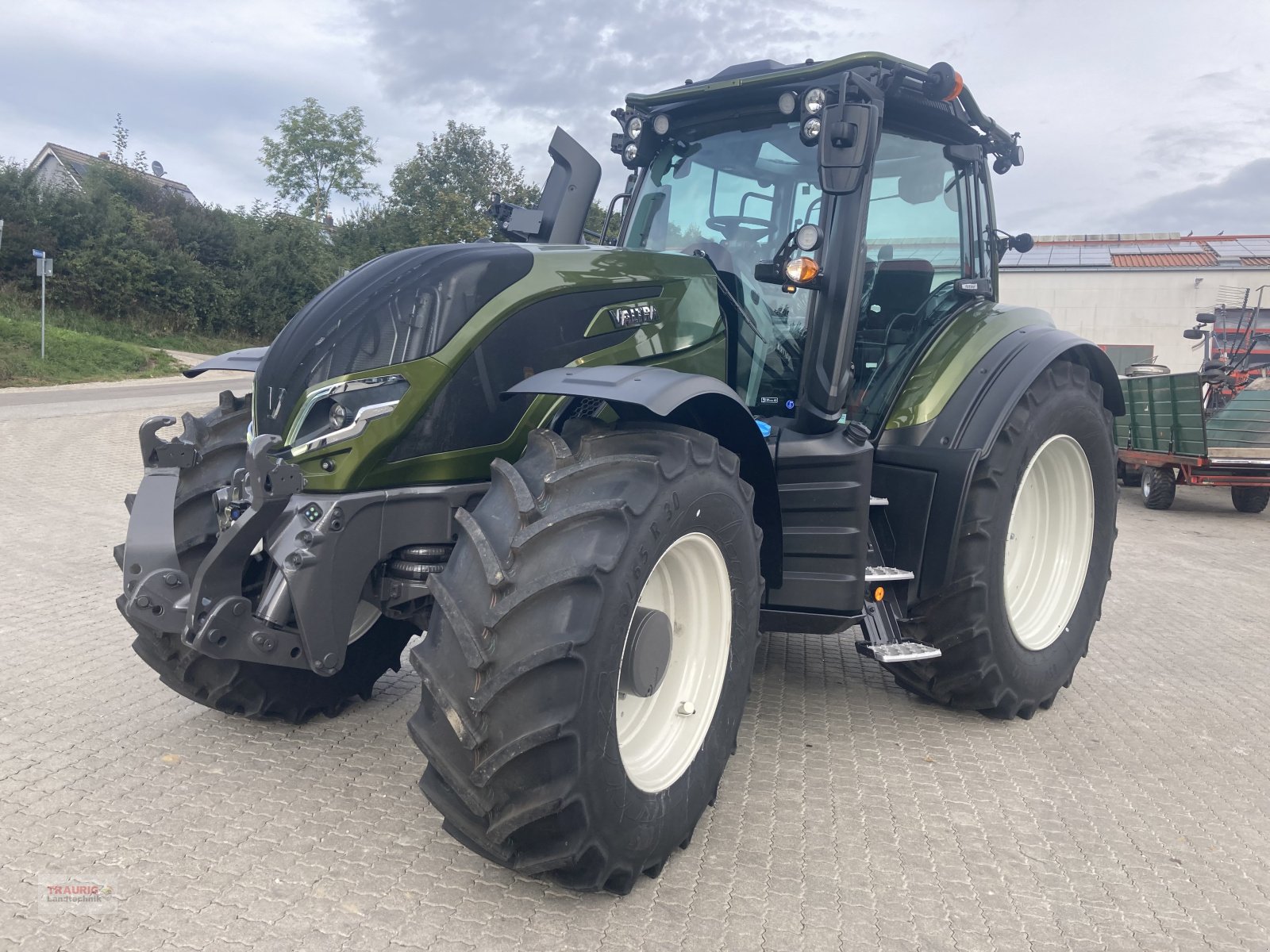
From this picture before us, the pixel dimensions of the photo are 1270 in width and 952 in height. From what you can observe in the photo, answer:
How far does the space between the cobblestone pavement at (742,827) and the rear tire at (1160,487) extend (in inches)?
307

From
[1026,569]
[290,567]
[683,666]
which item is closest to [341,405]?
[290,567]

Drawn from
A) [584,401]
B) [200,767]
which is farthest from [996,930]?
[200,767]

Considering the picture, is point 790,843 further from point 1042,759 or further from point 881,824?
point 1042,759

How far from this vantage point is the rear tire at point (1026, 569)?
3883mm

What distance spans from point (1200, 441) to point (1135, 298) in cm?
1962

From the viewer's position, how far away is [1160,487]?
12102 millimetres

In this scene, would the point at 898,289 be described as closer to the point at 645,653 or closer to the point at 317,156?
the point at 645,653

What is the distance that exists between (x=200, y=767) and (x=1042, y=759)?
308 cm

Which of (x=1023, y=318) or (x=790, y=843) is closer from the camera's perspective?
(x=790, y=843)

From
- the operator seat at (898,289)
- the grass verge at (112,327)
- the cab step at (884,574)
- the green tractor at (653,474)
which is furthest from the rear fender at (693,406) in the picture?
the grass verge at (112,327)

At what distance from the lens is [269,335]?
32281mm

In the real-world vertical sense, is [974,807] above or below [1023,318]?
below

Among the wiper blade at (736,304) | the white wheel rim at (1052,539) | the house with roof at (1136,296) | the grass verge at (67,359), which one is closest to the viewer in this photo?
the wiper blade at (736,304)

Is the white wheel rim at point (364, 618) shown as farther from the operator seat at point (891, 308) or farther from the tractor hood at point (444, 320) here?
the operator seat at point (891, 308)
